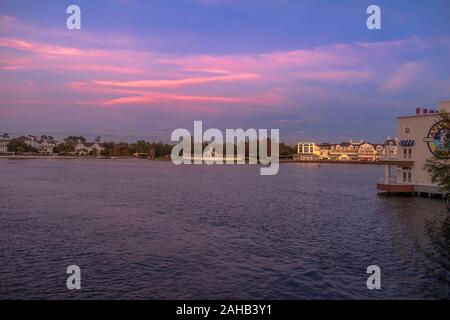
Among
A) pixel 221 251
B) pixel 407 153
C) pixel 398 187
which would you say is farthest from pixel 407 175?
pixel 221 251

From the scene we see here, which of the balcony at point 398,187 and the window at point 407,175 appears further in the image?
the window at point 407,175

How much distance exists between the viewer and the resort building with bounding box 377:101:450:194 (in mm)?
46125

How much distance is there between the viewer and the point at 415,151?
48156 mm

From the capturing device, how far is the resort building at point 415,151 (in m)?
46.1

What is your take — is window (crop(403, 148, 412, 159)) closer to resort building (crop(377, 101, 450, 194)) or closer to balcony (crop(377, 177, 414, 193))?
resort building (crop(377, 101, 450, 194))

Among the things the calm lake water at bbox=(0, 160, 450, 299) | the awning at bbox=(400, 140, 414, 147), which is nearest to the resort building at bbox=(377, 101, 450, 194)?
the awning at bbox=(400, 140, 414, 147)

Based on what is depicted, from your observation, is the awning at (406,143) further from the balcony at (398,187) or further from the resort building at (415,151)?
the balcony at (398,187)

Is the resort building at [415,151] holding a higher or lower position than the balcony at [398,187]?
higher

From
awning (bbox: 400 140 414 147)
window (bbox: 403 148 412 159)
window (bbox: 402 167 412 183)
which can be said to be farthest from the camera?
window (bbox: 402 167 412 183)

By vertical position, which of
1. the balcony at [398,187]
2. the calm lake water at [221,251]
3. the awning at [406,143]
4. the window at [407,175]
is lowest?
the calm lake water at [221,251]

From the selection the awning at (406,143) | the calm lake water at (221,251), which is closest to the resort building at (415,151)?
the awning at (406,143)

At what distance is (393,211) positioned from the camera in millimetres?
37656

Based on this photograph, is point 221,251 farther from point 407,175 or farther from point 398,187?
point 407,175
